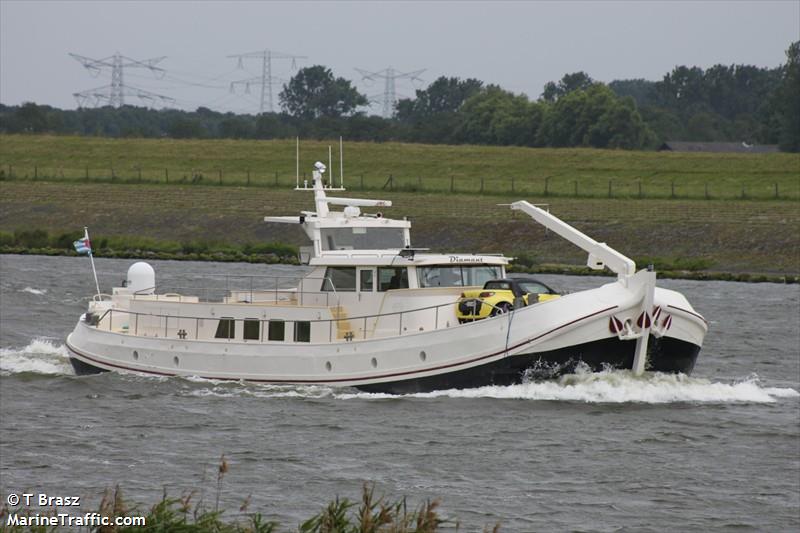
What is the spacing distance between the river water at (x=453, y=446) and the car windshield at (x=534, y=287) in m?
2.12

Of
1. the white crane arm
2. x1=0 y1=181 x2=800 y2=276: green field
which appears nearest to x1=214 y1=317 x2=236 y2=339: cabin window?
the white crane arm

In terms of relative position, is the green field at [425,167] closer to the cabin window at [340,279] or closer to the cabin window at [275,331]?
the cabin window at [340,279]

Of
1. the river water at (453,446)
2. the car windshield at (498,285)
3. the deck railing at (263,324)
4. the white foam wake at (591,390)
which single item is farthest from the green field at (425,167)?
the white foam wake at (591,390)

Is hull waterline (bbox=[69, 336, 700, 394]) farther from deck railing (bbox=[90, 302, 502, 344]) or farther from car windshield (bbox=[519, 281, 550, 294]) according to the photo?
→ car windshield (bbox=[519, 281, 550, 294])

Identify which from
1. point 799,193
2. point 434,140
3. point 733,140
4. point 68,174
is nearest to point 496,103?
point 434,140

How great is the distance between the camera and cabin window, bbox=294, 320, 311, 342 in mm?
30891

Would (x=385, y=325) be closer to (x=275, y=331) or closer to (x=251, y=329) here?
(x=275, y=331)

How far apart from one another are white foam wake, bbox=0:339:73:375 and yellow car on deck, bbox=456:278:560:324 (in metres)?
10.9

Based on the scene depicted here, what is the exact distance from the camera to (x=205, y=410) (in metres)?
28.6

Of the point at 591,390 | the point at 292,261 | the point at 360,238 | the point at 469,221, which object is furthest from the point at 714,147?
the point at 591,390

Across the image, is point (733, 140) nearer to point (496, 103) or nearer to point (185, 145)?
point (496, 103)

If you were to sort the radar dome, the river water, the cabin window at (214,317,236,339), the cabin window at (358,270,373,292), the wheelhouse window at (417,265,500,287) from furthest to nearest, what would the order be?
the radar dome
the cabin window at (214,317,236,339)
the cabin window at (358,270,373,292)
the wheelhouse window at (417,265,500,287)
the river water

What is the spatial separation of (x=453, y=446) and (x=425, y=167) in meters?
72.4

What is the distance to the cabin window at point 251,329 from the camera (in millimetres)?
31500
